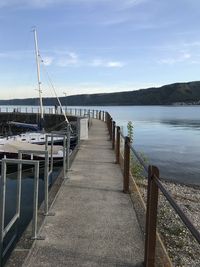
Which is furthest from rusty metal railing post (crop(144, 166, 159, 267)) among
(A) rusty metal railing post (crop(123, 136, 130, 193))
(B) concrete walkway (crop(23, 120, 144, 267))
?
(A) rusty metal railing post (crop(123, 136, 130, 193))

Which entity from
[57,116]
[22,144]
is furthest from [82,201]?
[57,116]

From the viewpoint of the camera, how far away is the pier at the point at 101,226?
506cm

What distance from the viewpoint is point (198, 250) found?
8.83 meters

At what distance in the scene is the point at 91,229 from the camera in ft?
22.1

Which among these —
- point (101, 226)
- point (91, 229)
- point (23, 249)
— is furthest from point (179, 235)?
point (23, 249)

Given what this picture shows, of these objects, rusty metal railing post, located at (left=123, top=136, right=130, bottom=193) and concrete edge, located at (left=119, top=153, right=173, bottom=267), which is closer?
concrete edge, located at (left=119, top=153, right=173, bottom=267)

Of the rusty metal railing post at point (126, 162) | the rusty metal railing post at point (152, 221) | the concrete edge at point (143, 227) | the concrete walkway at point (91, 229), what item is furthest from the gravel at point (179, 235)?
the rusty metal railing post at point (126, 162)

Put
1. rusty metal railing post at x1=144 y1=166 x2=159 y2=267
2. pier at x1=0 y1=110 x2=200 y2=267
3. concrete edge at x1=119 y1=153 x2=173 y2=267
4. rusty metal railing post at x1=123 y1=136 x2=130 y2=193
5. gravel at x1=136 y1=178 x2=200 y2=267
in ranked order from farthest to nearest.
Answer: rusty metal railing post at x1=123 y1=136 x2=130 y2=193, gravel at x1=136 y1=178 x2=200 y2=267, concrete edge at x1=119 y1=153 x2=173 y2=267, pier at x1=0 y1=110 x2=200 y2=267, rusty metal railing post at x1=144 y1=166 x2=159 y2=267

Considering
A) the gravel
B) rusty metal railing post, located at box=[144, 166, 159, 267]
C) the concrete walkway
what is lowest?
the gravel

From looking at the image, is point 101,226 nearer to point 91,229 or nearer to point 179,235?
point 91,229

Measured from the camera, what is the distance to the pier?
5.06 meters

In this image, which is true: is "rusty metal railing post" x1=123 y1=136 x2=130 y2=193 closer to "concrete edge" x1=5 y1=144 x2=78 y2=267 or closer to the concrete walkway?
the concrete walkway

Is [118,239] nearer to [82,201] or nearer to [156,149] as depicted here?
[82,201]

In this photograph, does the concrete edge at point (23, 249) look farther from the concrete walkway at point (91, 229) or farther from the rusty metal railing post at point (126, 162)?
the rusty metal railing post at point (126, 162)
